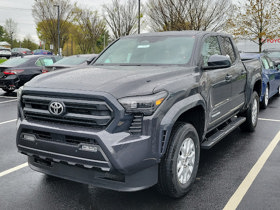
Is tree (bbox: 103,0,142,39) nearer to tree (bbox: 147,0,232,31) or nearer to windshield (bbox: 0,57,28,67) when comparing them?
tree (bbox: 147,0,232,31)

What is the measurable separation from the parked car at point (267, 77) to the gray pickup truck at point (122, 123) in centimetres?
555

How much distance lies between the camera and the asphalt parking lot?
3596 millimetres

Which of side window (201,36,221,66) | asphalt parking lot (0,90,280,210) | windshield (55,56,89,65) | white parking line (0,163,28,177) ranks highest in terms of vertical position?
side window (201,36,221,66)

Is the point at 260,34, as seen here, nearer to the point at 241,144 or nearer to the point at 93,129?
the point at 241,144

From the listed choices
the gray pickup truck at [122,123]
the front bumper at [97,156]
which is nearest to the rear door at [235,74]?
the gray pickup truck at [122,123]

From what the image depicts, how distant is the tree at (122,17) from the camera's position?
110ft

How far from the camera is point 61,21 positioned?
41875mm

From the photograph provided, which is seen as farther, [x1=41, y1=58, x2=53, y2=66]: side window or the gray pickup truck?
[x1=41, y1=58, x2=53, y2=66]: side window

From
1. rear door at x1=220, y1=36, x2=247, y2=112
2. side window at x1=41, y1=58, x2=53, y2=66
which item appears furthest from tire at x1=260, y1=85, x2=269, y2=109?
side window at x1=41, y1=58, x2=53, y2=66

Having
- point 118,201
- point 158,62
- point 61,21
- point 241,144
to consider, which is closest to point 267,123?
point 241,144

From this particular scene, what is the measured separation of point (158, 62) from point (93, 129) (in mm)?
1687

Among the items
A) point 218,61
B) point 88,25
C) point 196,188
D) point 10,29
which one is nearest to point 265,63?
point 218,61

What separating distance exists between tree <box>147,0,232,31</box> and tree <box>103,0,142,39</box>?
3494 millimetres

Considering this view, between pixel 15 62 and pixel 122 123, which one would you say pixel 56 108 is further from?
pixel 15 62
